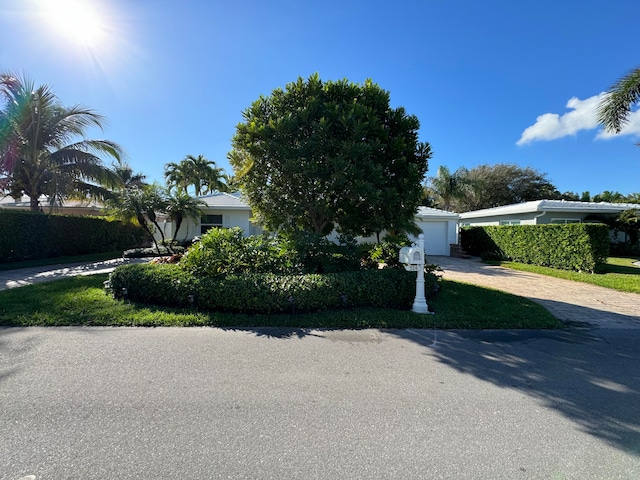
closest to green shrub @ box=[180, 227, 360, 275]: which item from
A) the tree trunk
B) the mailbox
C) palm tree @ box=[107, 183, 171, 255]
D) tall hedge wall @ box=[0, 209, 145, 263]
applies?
the mailbox

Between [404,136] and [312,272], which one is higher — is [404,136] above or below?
above

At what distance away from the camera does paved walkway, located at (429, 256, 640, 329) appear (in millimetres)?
5648

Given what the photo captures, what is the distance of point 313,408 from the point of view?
2.68 meters

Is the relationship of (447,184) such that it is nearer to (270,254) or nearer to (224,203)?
(224,203)

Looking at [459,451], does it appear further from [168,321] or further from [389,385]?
[168,321]

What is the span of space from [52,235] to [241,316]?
13.1m

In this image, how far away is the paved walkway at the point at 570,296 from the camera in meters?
5.65

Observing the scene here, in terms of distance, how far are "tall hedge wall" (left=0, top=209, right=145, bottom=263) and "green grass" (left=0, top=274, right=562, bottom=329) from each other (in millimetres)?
6987

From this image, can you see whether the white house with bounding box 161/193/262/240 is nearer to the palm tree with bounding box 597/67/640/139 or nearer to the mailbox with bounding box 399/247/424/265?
the mailbox with bounding box 399/247/424/265

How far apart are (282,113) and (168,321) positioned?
209 inches

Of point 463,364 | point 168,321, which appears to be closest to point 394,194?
point 463,364

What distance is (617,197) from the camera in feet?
114

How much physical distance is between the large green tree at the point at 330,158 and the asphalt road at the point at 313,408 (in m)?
3.87

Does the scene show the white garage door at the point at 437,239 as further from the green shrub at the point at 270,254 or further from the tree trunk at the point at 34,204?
the tree trunk at the point at 34,204
